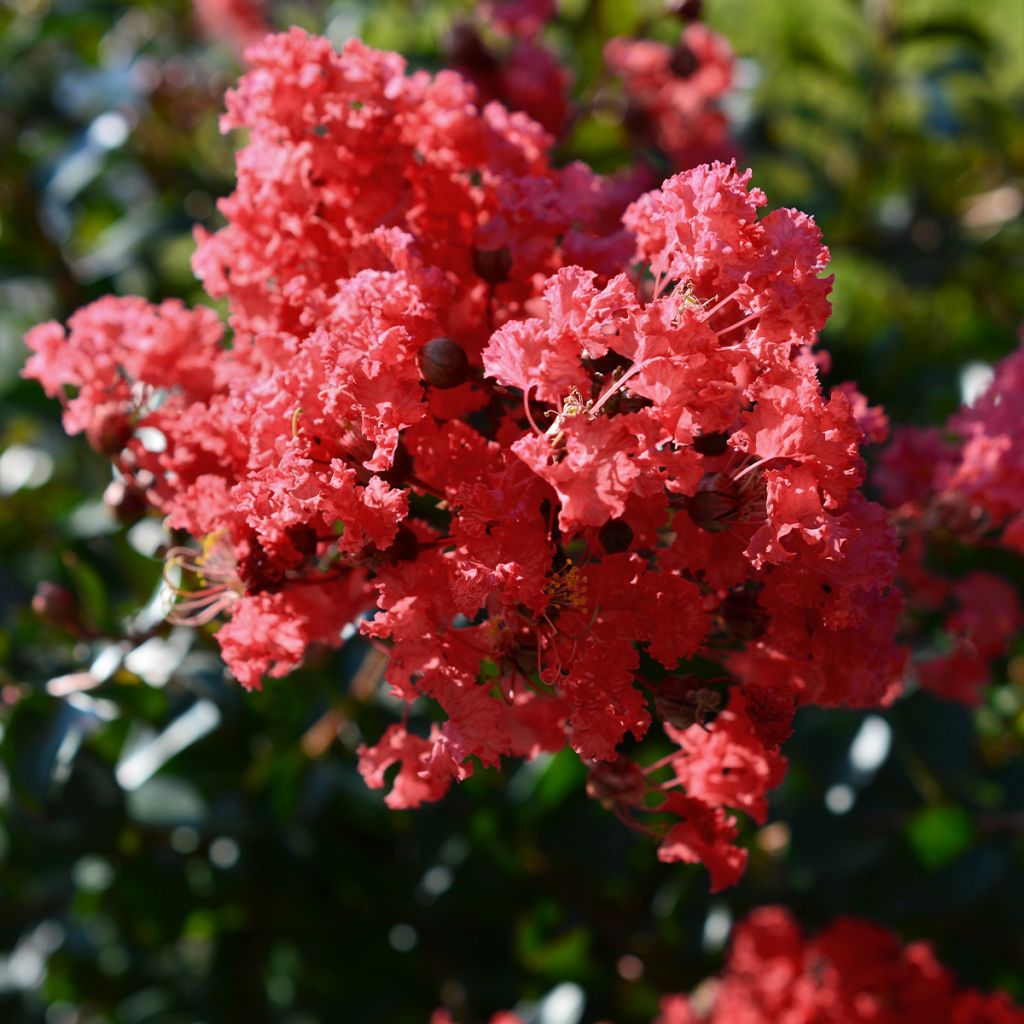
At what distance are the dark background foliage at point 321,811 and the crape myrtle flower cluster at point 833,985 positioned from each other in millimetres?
91

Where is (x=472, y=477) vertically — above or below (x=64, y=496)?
above

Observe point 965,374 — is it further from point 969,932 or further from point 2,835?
point 2,835

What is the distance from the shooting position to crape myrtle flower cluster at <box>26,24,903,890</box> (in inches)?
30.2

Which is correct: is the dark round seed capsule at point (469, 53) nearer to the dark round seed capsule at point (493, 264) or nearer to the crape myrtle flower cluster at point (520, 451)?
the crape myrtle flower cluster at point (520, 451)

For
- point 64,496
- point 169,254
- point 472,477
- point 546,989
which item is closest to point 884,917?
point 546,989

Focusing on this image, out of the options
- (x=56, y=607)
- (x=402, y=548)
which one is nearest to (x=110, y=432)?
(x=56, y=607)

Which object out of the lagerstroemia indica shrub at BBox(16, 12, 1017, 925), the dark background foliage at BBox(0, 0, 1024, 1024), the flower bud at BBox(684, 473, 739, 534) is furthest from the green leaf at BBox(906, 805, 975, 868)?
the flower bud at BBox(684, 473, 739, 534)

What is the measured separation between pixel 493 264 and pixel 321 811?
101cm

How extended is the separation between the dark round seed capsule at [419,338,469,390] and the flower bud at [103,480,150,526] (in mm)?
422

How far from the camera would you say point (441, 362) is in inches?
33.2

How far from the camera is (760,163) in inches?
94.8

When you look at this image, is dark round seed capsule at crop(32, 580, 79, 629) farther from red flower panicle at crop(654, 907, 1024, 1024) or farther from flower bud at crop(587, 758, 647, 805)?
red flower panicle at crop(654, 907, 1024, 1024)

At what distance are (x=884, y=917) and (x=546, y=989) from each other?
49 cm

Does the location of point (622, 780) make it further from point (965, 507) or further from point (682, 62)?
point (682, 62)
